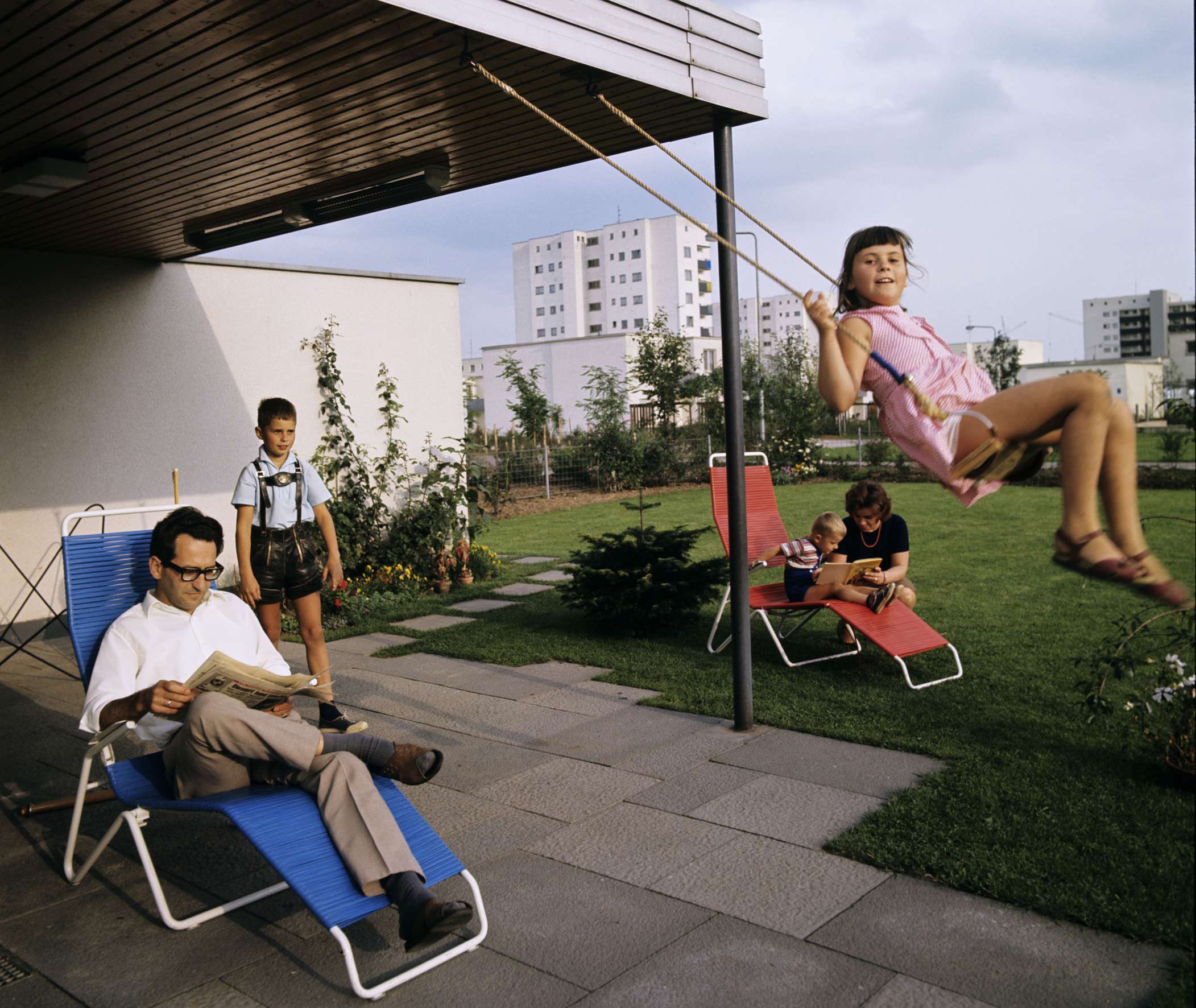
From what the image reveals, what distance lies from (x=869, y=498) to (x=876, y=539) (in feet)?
1.27

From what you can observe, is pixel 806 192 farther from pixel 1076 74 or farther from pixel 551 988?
pixel 551 988

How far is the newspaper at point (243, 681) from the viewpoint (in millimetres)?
3207

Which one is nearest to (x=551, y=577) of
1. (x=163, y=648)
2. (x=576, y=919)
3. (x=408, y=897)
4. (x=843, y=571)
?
(x=843, y=571)

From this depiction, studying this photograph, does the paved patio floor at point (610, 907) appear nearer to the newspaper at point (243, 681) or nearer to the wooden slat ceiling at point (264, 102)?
the newspaper at point (243, 681)

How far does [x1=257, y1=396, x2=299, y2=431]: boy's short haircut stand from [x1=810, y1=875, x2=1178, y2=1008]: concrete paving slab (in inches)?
139

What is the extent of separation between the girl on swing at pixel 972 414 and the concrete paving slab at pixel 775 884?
198 centimetres

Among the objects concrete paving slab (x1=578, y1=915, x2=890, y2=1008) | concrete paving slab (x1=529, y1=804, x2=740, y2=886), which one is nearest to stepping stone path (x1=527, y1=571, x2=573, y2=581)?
concrete paving slab (x1=529, y1=804, x2=740, y2=886)

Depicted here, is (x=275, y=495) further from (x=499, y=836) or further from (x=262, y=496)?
(x=499, y=836)

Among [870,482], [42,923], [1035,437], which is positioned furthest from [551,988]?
[870,482]

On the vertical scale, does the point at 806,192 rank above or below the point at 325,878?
above

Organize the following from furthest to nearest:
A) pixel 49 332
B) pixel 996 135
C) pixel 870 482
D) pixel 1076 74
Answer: pixel 49 332
pixel 870 482
pixel 996 135
pixel 1076 74

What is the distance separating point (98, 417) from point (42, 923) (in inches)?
240

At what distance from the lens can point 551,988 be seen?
116 inches

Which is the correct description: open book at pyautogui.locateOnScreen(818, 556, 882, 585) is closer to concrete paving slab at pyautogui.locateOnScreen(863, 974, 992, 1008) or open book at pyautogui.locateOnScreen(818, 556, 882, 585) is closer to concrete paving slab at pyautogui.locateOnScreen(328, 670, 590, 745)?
concrete paving slab at pyautogui.locateOnScreen(328, 670, 590, 745)
